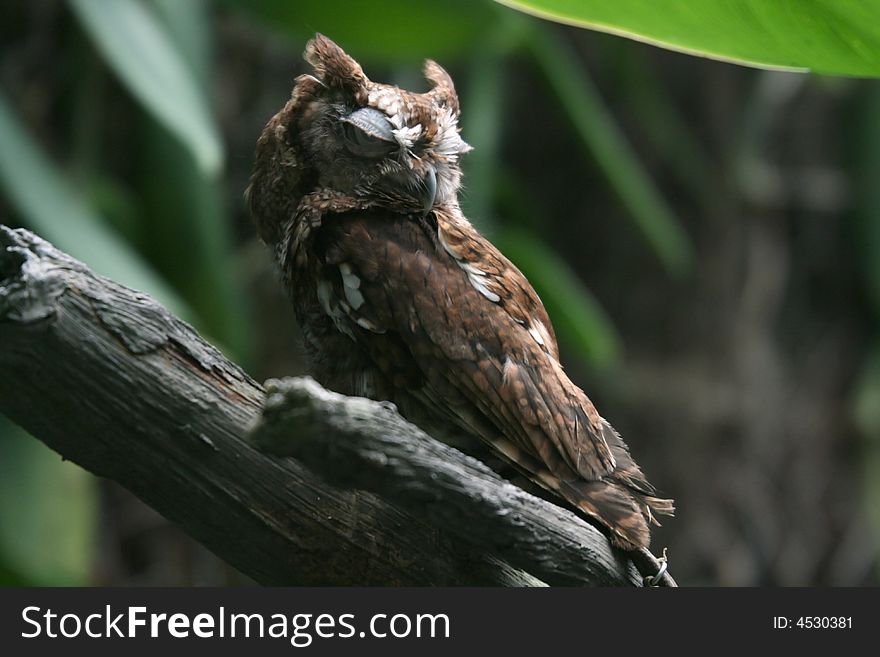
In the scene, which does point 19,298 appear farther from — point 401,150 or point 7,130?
point 7,130

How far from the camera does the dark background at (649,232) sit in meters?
3.24

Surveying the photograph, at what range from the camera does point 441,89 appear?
6.16 ft

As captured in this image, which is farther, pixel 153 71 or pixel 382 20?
pixel 382 20

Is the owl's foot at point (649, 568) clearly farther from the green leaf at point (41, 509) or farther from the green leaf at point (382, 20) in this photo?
the green leaf at point (382, 20)

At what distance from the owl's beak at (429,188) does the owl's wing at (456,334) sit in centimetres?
7

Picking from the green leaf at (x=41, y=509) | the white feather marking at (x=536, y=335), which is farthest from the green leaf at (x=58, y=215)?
the white feather marking at (x=536, y=335)

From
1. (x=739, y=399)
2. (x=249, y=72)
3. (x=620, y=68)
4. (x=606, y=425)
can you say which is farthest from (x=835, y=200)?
(x=606, y=425)

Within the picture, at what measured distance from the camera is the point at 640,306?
429cm

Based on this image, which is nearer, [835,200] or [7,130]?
[7,130]

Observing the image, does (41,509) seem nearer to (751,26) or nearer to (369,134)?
(369,134)

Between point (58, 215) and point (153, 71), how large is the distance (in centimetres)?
44

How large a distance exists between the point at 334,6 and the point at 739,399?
8.05ft

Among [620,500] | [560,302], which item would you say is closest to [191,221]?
[560,302]

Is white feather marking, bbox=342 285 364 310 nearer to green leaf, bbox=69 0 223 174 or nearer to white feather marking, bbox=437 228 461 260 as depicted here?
white feather marking, bbox=437 228 461 260
